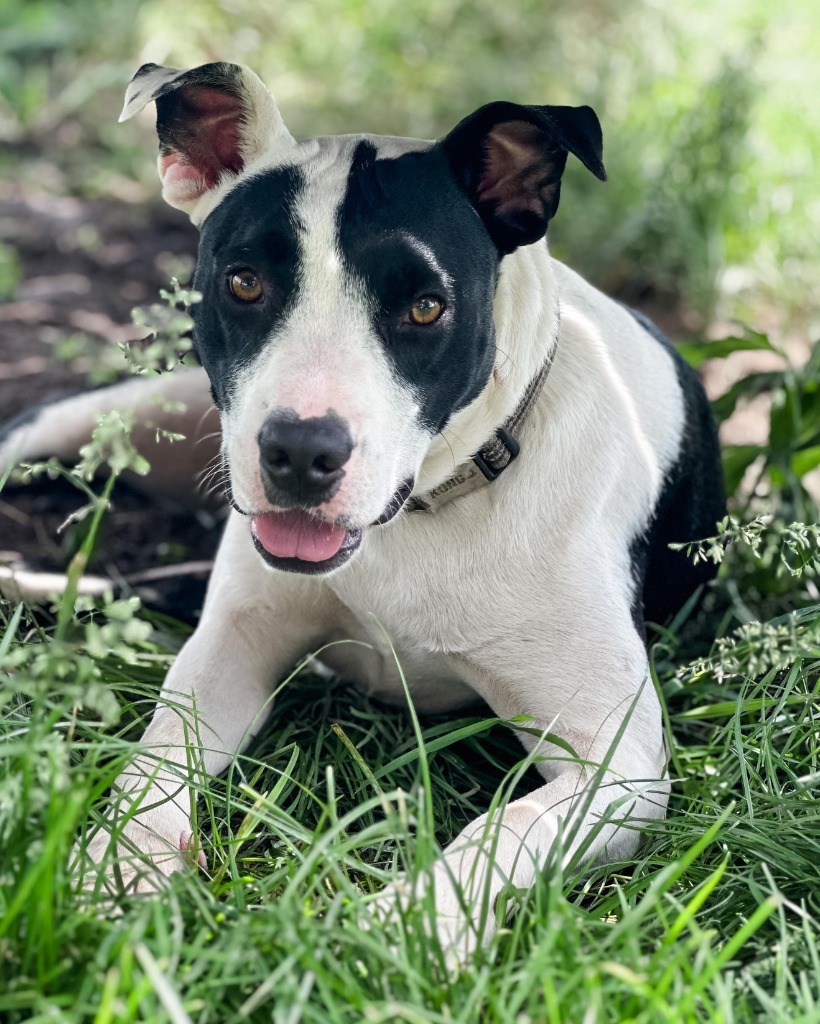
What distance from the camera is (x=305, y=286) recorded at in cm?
229

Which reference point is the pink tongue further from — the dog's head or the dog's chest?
the dog's chest

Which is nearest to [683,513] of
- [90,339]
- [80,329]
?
[90,339]

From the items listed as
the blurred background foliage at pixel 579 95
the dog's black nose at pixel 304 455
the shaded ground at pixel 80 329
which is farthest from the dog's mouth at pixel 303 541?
the blurred background foliage at pixel 579 95

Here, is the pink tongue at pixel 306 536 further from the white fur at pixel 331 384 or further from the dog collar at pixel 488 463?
the dog collar at pixel 488 463

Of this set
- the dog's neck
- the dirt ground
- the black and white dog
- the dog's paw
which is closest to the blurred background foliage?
the dirt ground

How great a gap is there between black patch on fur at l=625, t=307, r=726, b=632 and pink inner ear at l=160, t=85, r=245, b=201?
1.13 metres

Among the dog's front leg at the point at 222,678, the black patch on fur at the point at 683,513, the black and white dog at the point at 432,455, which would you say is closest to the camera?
the black and white dog at the point at 432,455

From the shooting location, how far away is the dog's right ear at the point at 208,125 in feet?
8.38

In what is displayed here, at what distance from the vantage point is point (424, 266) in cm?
233

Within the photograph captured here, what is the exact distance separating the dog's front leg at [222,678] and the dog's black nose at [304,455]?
50 cm

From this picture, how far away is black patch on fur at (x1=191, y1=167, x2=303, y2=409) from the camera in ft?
7.59

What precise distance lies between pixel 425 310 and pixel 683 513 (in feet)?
3.35

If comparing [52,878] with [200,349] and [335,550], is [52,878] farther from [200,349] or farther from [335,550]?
[200,349]

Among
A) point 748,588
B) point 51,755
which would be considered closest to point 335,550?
point 51,755
